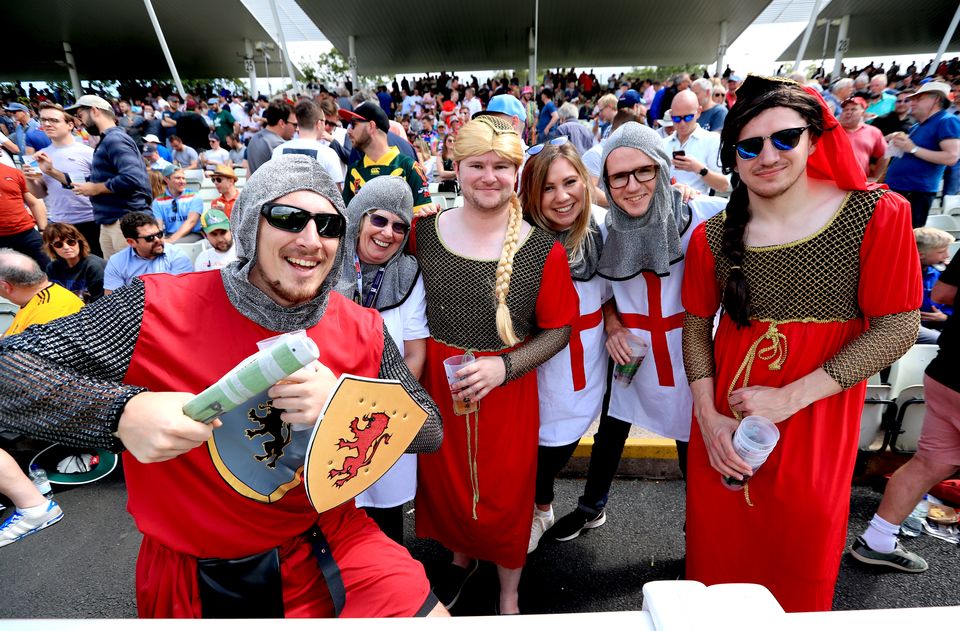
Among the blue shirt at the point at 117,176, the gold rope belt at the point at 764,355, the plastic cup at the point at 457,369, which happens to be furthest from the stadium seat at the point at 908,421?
the blue shirt at the point at 117,176

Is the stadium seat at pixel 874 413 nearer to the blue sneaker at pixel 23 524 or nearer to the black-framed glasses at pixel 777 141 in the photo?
the black-framed glasses at pixel 777 141

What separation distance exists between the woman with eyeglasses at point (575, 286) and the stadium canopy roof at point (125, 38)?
26.2m

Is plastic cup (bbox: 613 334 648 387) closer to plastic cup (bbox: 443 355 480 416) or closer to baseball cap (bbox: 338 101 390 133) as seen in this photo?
plastic cup (bbox: 443 355 480 416)

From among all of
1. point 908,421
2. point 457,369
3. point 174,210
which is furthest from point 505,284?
point 174,210

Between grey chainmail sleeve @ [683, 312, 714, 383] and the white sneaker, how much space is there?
1289 mm

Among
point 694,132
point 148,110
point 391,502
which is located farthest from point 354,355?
point 148,110

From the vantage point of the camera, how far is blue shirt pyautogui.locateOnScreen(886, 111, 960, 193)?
5.23 meters

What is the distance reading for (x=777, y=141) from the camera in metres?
1.55

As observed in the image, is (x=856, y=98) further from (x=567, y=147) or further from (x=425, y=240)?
(x=425, y=240)

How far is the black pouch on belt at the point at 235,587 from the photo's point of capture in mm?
1357

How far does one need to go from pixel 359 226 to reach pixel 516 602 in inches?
73.6

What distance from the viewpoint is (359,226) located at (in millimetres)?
2145

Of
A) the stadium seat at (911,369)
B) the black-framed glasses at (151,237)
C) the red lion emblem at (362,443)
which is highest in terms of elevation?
the black-framed glasses at (151,237)

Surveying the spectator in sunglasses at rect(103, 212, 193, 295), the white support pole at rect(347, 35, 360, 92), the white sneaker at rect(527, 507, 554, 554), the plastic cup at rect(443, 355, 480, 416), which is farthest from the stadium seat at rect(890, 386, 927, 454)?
the white support pole at rect(347, 35, 360, 92)
